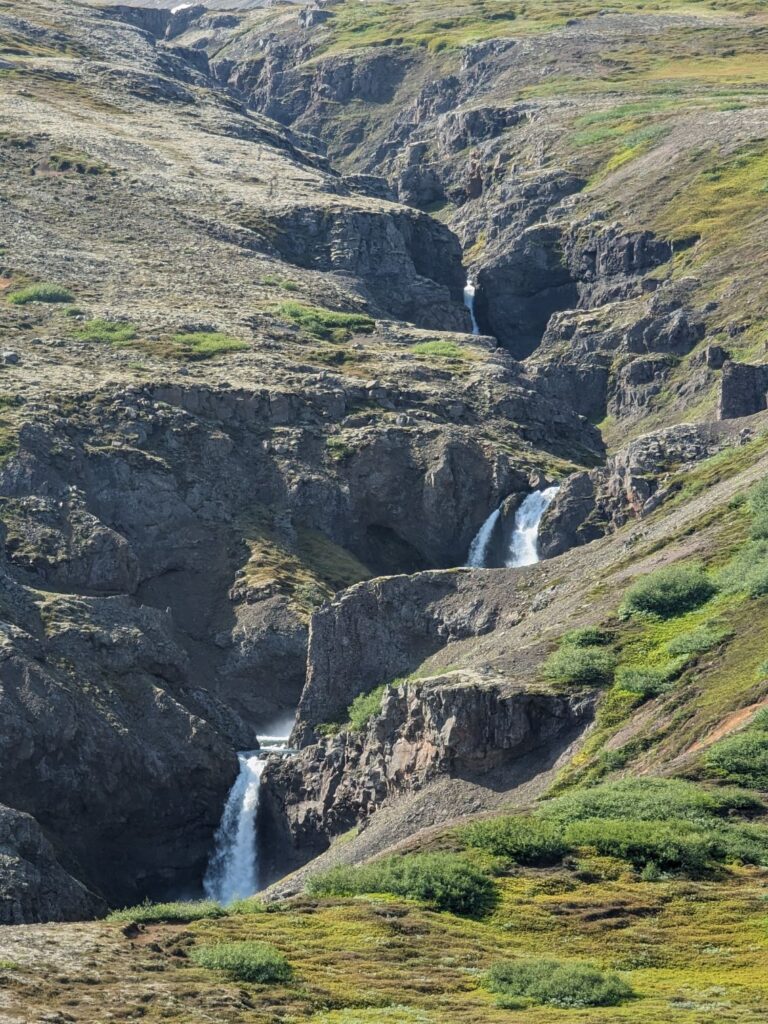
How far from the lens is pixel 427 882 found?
56938 millimetres

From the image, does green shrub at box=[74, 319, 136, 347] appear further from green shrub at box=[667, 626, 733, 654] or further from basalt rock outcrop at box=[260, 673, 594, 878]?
green shrub at box=[667, 626, 733, 654]

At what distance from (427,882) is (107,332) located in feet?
300

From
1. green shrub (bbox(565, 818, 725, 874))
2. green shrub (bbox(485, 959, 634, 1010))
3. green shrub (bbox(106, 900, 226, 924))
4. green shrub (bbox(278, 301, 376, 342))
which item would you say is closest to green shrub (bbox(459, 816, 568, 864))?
green shrub (bbox(565, 818, 725, 874))

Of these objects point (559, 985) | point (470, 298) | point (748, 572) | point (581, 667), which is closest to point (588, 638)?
point (581, 667)

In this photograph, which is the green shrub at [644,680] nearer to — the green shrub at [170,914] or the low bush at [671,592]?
the low bush at [671,592]

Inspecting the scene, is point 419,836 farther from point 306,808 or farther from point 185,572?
point 185,572

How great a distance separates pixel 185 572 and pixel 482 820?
5438 centimetres

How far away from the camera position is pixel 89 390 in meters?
130

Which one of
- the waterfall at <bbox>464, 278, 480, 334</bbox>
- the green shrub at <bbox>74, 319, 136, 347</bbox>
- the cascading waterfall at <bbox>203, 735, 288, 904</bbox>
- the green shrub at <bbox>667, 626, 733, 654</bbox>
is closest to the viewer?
the green shrub at <bbox>667, 626, 733, 654</bbox>

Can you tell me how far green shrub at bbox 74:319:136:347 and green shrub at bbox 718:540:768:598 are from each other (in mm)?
64414

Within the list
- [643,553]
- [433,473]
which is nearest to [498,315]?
[433,473]

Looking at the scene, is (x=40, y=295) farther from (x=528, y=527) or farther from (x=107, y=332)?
(x=528, y=527)

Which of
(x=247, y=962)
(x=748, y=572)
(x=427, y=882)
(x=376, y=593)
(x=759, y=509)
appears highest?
(x=759, y=509)

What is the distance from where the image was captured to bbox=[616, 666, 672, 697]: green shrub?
7731 cm
